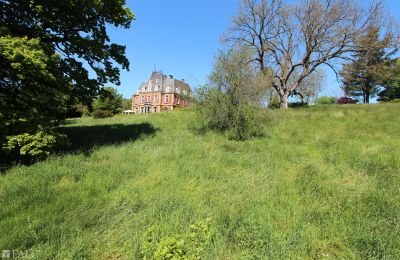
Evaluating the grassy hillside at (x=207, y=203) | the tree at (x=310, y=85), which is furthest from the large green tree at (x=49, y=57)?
the tree at (x=310, y=85)

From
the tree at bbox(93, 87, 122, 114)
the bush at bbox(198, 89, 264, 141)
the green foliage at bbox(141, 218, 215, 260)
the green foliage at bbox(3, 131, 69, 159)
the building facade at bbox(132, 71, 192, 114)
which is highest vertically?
the building facade at bbox(132, 71, 192, 114)

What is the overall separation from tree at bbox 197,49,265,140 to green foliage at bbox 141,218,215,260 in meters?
7.44

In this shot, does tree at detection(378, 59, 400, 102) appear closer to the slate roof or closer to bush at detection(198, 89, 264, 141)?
bush at detection(198, 89, 264, 141)

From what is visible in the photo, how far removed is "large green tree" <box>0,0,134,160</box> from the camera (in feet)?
21.3

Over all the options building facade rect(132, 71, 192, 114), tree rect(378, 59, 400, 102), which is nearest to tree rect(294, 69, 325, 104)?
tree rect(378, 59, 400, 102)

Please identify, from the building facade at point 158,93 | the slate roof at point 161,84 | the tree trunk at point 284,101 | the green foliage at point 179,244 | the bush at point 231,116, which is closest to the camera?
the green foliage at point 179,244

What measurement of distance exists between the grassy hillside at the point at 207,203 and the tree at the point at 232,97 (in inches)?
120

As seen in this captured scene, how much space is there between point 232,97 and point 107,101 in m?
33.3

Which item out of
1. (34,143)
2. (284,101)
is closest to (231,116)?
(34,143)

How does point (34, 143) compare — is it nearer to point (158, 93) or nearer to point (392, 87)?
point (392, 87)

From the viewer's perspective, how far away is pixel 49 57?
7215 mm

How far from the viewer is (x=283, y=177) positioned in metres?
5.74

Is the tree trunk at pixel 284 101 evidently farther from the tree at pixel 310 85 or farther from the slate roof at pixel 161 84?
the slate roof at pixel 161 84

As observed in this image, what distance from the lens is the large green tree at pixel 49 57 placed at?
648 cm
